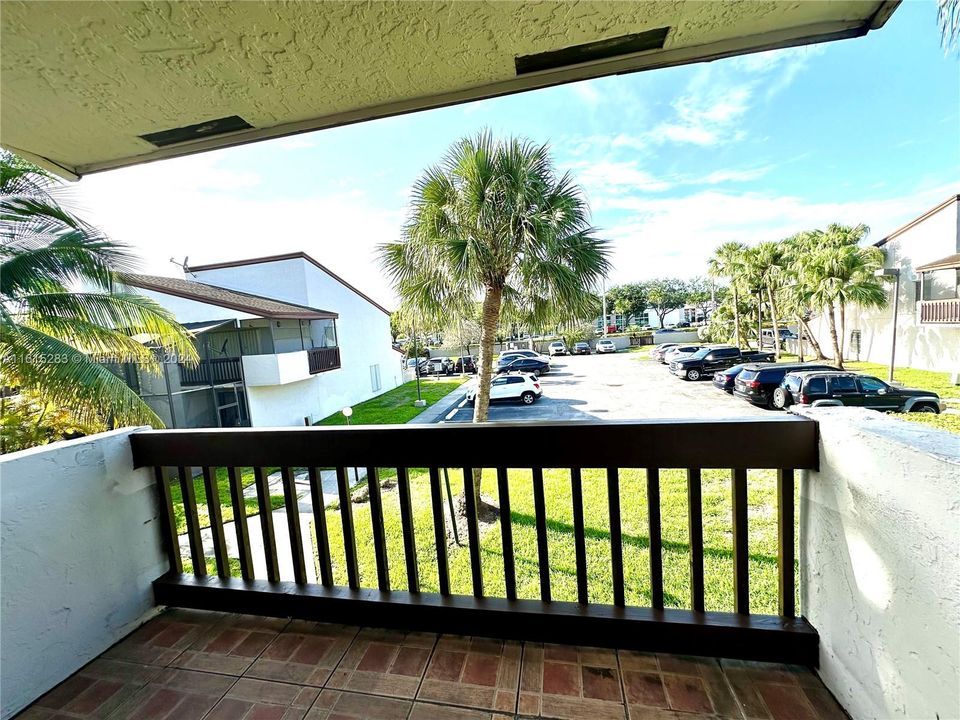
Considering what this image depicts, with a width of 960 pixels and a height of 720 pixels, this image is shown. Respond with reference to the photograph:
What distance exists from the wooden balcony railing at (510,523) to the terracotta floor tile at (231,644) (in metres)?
0.06

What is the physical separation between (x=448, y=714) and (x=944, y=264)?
18.5m

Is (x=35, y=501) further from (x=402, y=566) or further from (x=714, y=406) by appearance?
(x=714, y=406)

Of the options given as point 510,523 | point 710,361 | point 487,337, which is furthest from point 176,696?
point 710,361

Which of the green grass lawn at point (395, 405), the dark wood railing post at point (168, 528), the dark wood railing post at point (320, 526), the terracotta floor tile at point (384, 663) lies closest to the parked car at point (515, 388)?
the green grass lawn at point (395, 405)

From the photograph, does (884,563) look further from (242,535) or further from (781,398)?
(781,398)

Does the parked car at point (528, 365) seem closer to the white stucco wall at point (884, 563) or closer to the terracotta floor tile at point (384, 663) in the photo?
the terracotta floor tile at point (384, 663)

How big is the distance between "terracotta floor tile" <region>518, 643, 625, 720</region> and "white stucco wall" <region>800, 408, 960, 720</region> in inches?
26.5

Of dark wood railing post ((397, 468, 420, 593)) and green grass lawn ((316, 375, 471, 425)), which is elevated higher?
dark wood railing post ((397, 468, 420, 593))

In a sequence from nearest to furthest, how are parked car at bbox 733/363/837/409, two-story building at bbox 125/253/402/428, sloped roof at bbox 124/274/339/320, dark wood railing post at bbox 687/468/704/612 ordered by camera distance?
dark wood railing post at bbox 687/468/704/612, sloped roof at bbox 124/274/339/320, two-story building at bbox 125/253/402/428, parked car at bbox 733/363/837/409

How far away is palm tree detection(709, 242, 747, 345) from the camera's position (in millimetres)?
18781

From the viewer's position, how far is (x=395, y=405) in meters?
15.8

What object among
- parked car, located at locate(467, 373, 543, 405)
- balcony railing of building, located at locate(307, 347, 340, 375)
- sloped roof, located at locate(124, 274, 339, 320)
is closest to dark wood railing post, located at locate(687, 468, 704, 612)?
sloped roof, located at locate(124, 274, 339, 320)

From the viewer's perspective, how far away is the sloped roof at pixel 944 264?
11.4m

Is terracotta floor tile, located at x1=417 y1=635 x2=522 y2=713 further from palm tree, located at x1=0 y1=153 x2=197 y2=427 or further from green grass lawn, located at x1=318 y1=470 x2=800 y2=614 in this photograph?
palm tree, located at x1=0 y1=153 x2=197 y2=427
